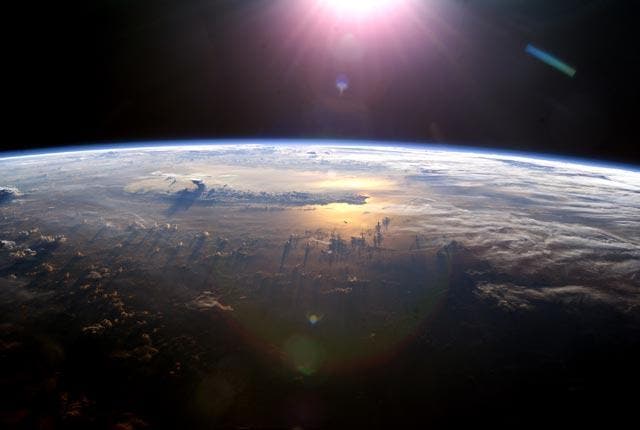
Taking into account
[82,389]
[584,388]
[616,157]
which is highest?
[616,157]

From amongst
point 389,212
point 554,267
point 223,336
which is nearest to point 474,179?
point 389,212

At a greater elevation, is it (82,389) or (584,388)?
(584,388)

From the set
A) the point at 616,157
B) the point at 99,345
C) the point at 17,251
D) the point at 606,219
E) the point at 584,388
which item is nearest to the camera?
the point at 616,157

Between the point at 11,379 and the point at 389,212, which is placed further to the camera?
the point at 389,212

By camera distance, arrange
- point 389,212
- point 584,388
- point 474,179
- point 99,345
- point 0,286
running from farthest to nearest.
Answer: point 474,179 → point 389,212 → point 0,286 → point 99,345 → point 584,388

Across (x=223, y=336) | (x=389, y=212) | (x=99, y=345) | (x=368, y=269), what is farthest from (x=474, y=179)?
(x=99, y=345)

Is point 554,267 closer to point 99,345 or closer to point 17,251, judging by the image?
point 99,345
